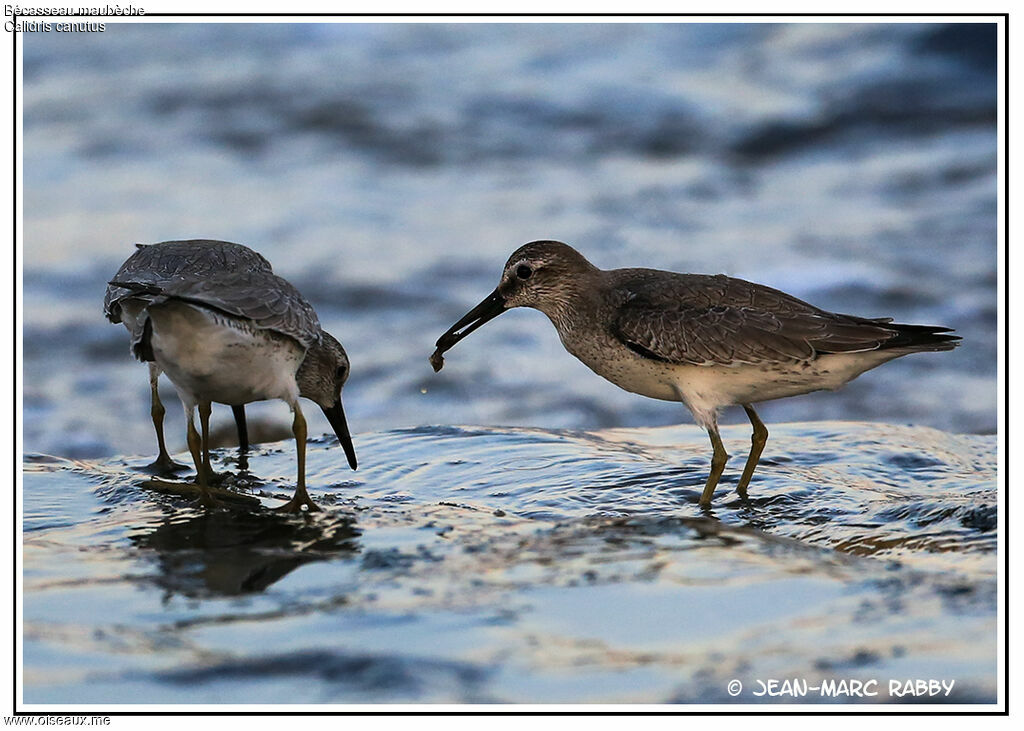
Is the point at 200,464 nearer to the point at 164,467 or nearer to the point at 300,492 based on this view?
the point at 300,492

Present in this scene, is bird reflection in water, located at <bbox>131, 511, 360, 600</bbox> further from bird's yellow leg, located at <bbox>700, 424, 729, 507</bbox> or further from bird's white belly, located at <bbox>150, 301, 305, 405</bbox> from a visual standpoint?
bird's yellow leg, located at <bbox>700, 424, 729, 507</bbox>

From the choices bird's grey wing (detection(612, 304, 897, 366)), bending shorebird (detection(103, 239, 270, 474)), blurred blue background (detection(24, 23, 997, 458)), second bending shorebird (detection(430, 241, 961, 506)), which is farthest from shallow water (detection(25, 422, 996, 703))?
blurred blue background (detection(24, 23, 997, 458))

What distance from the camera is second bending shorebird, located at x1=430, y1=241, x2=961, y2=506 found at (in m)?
6.73

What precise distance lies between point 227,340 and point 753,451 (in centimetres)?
312

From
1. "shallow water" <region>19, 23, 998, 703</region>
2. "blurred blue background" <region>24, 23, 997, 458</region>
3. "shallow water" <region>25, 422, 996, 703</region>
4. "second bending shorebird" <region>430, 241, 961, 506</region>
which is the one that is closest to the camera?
"shallow water" <region>25, 422, 996, 703</region>

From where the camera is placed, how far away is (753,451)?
23.1 feet

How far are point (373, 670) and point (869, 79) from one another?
1412 cm

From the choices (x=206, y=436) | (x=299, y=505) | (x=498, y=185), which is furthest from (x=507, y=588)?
(x=498, y=185)

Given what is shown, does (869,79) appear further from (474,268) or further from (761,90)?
(474,268)

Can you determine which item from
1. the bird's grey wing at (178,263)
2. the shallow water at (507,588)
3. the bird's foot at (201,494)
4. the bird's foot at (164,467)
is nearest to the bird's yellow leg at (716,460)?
the shallow water at (507,588)

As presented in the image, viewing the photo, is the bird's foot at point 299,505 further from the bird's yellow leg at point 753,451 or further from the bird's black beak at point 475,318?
the bird's yellow leg at point 753,451

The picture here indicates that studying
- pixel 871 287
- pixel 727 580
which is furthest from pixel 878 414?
pixel 727 580

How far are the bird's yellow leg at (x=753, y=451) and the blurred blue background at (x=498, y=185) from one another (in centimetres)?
197

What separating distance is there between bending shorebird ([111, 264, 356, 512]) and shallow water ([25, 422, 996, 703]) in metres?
0.55
